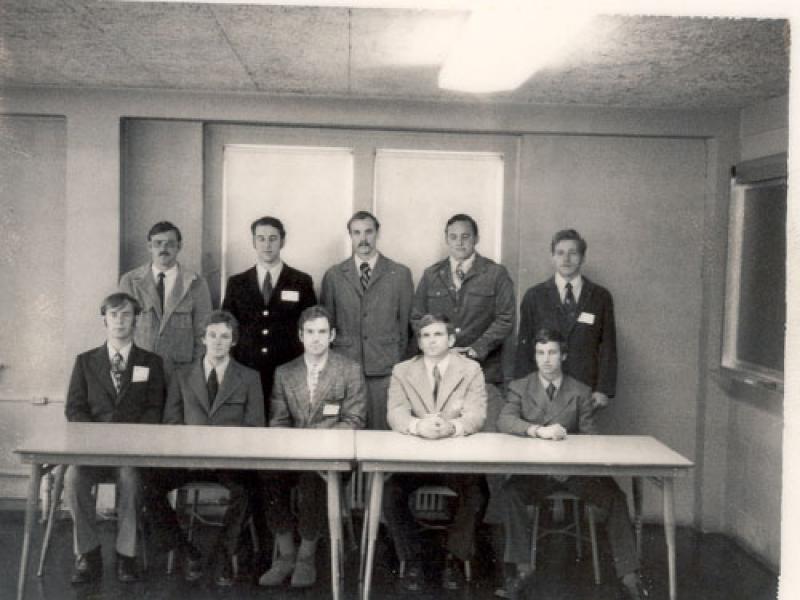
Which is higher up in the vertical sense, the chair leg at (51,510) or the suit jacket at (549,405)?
the suit jacket at (549,405)

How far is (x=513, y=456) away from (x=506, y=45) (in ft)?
5.58

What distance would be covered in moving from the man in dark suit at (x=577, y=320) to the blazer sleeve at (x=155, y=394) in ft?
6.19

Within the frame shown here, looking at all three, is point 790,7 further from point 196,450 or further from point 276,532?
point 276,532

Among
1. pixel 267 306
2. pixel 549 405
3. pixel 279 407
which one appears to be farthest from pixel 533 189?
pixel 279 407

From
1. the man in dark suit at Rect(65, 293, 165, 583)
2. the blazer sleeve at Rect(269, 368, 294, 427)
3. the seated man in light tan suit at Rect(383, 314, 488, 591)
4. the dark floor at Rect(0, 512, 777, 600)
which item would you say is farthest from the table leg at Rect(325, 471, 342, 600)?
the man in dark suit at Rect(65, 293, 165, 583)

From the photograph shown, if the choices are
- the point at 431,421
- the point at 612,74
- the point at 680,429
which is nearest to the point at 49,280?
the point at 431,421

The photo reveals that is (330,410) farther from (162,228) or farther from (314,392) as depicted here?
(162,228)

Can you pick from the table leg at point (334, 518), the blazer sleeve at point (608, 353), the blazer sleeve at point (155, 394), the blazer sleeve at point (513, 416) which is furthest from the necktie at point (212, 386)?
the blazer sleeve at point (608, 353)

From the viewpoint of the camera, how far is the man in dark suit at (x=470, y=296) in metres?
4.38

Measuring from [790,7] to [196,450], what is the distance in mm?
2547

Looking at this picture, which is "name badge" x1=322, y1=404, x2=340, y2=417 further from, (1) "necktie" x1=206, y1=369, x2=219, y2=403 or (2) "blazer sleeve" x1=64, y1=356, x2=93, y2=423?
(2) "blazer sleeve" x1=64, y1=356, x2=93, y2=423

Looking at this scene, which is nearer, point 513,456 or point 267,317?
point 513,456

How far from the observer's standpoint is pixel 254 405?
3846 mm

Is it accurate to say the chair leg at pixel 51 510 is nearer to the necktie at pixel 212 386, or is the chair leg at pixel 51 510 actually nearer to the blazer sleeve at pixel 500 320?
the necktie at pixel 212 386
